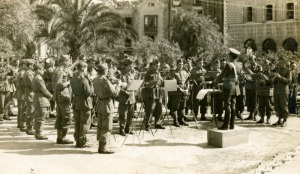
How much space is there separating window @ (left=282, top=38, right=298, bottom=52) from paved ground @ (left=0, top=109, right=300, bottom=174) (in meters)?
28.1

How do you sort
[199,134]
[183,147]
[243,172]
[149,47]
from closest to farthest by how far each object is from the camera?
[243,172] < [183,147] < [199,134] < [149,47]

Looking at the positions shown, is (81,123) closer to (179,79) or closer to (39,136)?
(39,136)

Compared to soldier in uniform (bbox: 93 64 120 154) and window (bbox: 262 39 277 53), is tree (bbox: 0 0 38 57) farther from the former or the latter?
window (bbox: 262 39 277 53)

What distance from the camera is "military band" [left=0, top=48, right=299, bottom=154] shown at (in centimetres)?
926

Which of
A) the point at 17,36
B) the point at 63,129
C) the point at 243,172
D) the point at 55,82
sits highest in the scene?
the point at 17,36

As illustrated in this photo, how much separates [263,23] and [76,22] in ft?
82.9

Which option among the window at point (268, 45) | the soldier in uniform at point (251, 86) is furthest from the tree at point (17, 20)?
the window at point (268, 45)

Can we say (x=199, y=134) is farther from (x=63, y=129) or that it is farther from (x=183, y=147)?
(x=63, y=129)

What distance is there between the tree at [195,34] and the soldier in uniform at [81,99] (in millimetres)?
24566

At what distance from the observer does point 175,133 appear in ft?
37.9

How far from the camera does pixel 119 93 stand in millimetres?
11148

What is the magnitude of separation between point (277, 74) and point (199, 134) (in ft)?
11.3

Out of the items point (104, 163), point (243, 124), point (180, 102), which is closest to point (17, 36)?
point (180, 102)

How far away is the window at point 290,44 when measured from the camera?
37.6 m
